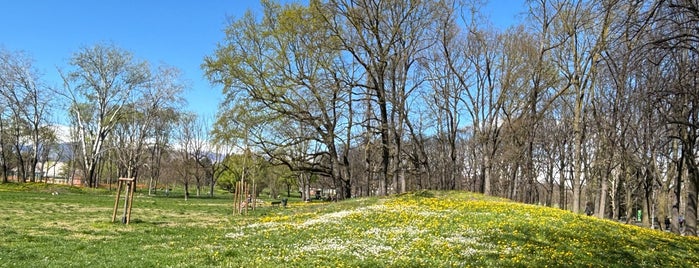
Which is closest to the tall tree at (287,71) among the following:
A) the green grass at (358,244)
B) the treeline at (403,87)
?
the treeline at (403,87)

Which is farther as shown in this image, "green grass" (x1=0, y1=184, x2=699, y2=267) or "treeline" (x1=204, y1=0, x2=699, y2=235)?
"treeline" (x1=204, y1=0, x2=699, y2=235)

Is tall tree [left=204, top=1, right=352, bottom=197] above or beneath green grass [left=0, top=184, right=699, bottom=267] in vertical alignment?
above

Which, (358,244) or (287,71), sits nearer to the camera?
(358,244)

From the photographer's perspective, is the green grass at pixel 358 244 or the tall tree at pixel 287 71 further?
the tall tree at pixel 287 71

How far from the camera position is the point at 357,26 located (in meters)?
31.5

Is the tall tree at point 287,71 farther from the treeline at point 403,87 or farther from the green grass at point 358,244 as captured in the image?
the green grass at point 358,244

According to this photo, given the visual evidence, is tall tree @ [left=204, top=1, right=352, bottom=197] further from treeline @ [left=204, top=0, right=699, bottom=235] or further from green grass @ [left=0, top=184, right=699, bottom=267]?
green grass @ [left=0, top=184, right=699, bottom=267]

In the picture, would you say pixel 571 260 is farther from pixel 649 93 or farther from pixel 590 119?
pixel 590 119

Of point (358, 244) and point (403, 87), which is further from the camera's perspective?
point (403, 87)

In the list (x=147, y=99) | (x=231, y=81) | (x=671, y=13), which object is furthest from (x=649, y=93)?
(x=147, y=99)

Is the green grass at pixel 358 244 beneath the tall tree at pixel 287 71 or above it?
beneath

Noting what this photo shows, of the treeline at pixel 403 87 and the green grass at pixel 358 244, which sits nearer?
the green grass at pixel 358 244

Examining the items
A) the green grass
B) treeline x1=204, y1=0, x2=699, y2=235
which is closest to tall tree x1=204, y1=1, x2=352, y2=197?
treeline x1=204, y1=0, x2=699, y2=235

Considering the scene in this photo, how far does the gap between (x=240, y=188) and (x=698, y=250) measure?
22.6 metres
